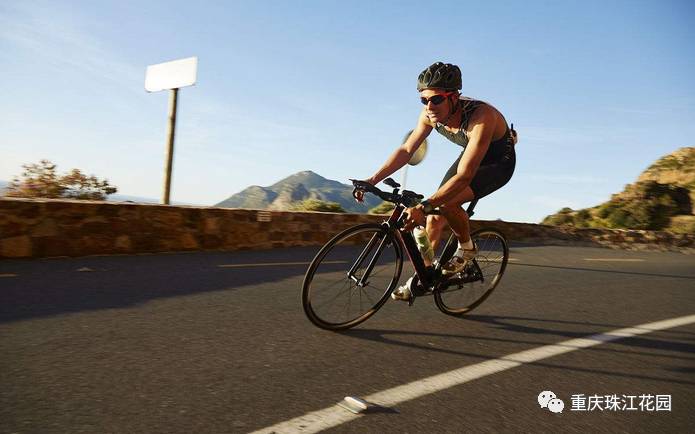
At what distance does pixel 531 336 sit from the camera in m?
4.05

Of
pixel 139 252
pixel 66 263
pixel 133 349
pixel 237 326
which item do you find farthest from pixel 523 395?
pixel 139 252

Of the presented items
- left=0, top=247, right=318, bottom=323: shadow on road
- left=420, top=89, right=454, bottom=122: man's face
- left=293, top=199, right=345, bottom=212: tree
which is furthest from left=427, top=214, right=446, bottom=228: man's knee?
left=293, top=199, right=345, bottom=212: tree

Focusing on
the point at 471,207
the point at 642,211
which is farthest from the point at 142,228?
the point at 642,211

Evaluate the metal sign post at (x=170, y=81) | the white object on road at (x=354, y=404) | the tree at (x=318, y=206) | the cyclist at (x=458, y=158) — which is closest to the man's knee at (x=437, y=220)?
the cyclist at (x=458, y=158)

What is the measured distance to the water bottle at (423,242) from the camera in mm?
4023

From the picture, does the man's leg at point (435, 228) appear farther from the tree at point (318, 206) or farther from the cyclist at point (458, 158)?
the tree at point (318, 206)

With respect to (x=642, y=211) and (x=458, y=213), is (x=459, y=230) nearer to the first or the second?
(x=458, y=213)

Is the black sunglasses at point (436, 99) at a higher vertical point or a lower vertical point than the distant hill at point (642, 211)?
lower

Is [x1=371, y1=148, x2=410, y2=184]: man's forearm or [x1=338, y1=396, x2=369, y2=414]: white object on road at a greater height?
[x1=371, y1=148, x2=410, y2=184]: man's forearm

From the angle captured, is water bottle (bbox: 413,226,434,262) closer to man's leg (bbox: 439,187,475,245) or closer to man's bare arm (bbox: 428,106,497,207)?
man's leg (bbox: 439,187,475,245)

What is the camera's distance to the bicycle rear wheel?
454 cm

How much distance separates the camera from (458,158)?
4266 millimetres

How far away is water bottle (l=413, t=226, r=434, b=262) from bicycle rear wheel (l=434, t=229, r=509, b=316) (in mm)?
405

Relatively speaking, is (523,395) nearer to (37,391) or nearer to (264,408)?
(264,408)
